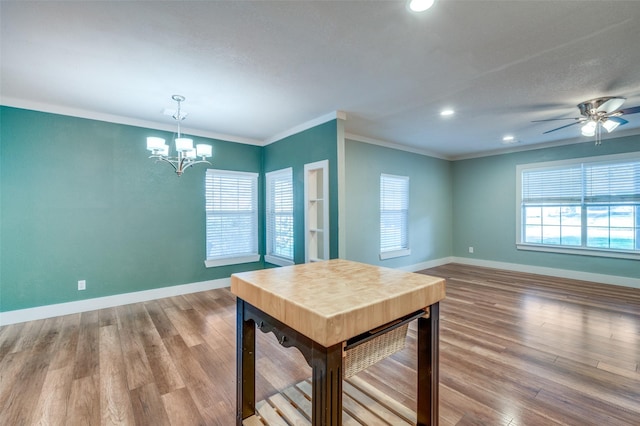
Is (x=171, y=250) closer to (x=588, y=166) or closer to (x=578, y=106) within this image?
(x=578, y=106)

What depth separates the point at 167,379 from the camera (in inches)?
83.7

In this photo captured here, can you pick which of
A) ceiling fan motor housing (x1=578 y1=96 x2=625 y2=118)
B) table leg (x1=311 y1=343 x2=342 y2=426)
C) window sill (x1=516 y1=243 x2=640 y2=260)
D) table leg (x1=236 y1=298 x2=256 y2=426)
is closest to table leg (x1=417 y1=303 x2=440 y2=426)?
table leg (x1=311 y1=343 x2=342 y2=426)

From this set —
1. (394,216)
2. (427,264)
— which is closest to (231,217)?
(394,216)

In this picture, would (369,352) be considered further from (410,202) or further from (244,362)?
(410,202)

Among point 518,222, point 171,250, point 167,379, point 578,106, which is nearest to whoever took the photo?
point 167,379

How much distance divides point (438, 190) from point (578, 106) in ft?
10.4

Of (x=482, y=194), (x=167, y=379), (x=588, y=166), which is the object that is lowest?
(x=167, y=379)

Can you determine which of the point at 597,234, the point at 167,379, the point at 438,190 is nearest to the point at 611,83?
the point at 597,234

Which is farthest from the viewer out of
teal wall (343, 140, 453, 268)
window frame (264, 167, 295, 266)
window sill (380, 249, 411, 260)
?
window sill (380, 249, 411, 260)

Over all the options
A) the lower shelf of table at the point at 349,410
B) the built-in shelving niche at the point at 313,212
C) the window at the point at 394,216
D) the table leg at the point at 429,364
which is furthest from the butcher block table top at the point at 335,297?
the window at the point at 394,216

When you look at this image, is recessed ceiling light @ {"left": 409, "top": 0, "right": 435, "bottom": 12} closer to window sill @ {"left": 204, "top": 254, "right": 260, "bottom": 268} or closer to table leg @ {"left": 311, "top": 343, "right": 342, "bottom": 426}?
table leg @ {"left": 311, "top": 343, "right": 342, "bottom": 426}

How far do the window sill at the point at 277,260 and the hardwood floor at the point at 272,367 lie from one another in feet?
3.88

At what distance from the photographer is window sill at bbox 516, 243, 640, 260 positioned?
4516 mm

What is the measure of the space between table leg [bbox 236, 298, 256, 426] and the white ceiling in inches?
72.7
